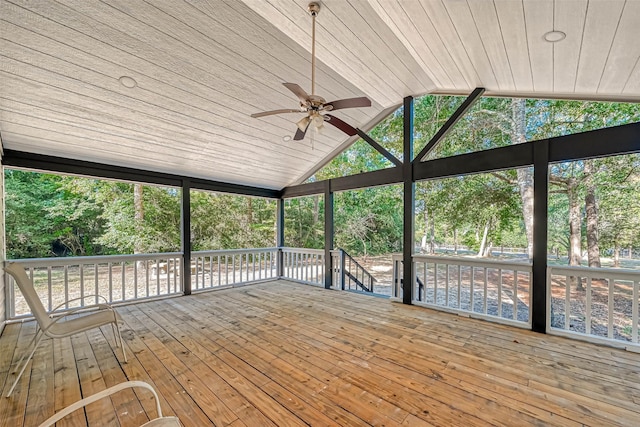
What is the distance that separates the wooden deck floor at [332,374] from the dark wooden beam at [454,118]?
2567 mm

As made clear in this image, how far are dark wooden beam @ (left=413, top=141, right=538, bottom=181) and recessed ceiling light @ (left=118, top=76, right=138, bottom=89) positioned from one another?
3966 mm

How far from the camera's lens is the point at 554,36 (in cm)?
217

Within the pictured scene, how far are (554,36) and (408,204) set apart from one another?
264cm

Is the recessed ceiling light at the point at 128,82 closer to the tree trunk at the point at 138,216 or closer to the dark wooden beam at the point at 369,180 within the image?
the dark wooden beam at the point at 369,180

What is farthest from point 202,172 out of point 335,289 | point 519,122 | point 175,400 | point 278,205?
point 519,122

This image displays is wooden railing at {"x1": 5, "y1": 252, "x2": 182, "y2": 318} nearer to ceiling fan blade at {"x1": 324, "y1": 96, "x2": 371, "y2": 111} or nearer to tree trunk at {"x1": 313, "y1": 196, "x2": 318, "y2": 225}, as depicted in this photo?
ceiling fan blade at {"x1": 324, "y1": 96, "x2": 371, "y2": 111}

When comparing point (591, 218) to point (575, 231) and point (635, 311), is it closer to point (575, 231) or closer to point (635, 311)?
point (575, 231)

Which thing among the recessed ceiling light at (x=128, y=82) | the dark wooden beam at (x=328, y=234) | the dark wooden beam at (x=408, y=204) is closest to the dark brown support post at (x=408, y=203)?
the dark wooden beam at (x=408, y=204)

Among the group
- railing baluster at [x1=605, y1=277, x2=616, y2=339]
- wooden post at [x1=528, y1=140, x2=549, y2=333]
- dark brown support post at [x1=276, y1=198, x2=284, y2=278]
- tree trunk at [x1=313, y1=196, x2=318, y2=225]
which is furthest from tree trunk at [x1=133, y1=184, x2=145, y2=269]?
railing baluster at [x1=605, y1=277, x2=616, y2=339]

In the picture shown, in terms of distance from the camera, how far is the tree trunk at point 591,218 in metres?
3.60

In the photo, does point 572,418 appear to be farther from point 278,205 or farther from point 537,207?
point 278,205

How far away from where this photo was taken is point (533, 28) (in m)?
2.14

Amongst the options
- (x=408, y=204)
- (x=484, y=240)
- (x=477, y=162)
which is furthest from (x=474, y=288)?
(x=477, y=162)

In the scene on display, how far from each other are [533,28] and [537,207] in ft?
6.84
